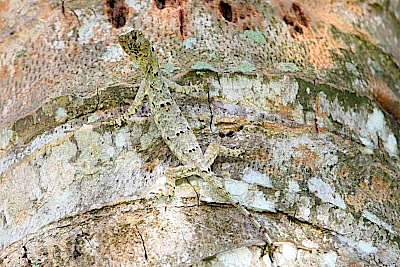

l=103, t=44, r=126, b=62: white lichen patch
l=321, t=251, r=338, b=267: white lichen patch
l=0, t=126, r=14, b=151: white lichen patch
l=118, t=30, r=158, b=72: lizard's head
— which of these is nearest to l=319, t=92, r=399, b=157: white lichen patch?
l=321, t=251, r=338, b=267: white lichen patch

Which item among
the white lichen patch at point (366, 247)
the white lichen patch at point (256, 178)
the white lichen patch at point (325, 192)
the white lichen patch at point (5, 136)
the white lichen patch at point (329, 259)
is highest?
the white lichen patch at point (256, 178)

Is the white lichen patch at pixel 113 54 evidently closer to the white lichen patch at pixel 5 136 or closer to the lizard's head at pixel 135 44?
the lizard's head at pixel 135 44

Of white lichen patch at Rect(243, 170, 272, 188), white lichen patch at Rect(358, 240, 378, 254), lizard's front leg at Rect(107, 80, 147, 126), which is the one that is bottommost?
white lichen patch at Rect(358, 240, 378, 254)

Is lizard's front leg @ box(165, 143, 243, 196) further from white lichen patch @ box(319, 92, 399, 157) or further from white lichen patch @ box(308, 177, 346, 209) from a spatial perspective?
white lichen patch @ box(319, 92, 399, 157)

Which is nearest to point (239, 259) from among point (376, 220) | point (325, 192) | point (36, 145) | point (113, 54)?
point (325, 192)

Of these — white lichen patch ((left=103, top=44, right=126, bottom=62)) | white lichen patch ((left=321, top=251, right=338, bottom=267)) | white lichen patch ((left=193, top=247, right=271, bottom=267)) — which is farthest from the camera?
white lichen patch ((left=103, top=44, right=126, bottom=62))

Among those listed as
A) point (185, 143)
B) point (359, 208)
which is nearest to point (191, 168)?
point (185, 143)

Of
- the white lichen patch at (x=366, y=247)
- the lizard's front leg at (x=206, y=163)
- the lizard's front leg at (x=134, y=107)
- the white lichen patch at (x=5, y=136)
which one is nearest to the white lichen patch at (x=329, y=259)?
the white lichen patch at (x=366, y=247)
